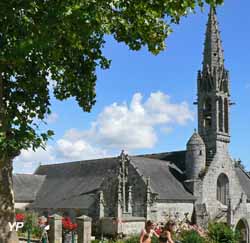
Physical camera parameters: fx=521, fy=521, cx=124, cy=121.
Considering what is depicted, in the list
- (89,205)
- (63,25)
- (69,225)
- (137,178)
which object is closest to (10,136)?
(63,25)

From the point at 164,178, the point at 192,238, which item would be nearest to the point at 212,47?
the point at 164,178

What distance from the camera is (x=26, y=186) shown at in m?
48.2

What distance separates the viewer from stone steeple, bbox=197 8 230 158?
42.2 meters

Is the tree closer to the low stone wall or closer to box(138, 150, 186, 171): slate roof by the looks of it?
the low stone wall

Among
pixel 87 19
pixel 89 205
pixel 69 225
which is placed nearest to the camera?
pixel 87 19

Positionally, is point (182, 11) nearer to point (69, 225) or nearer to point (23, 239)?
point (69, 225)

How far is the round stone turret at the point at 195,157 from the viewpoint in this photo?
3947cm

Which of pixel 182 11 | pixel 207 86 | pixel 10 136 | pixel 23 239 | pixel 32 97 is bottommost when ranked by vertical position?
pixel 23 239

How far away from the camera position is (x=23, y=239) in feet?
74.0

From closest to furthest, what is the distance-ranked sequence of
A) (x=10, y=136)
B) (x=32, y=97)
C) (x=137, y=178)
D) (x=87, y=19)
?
1. (x=87, y=19)
2. (x=10, y=136)
3. (x=32, y=97)
4. (x=137, y=178)

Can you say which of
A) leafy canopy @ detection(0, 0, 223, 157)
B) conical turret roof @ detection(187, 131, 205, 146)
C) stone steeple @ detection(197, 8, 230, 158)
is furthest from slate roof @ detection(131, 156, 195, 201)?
leafy canopy @ detection(0, 0, 223, 157)

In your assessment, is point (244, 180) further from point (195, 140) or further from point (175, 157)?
point (195, 140)

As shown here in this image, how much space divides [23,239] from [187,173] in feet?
64.4

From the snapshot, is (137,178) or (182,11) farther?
(137,178)
